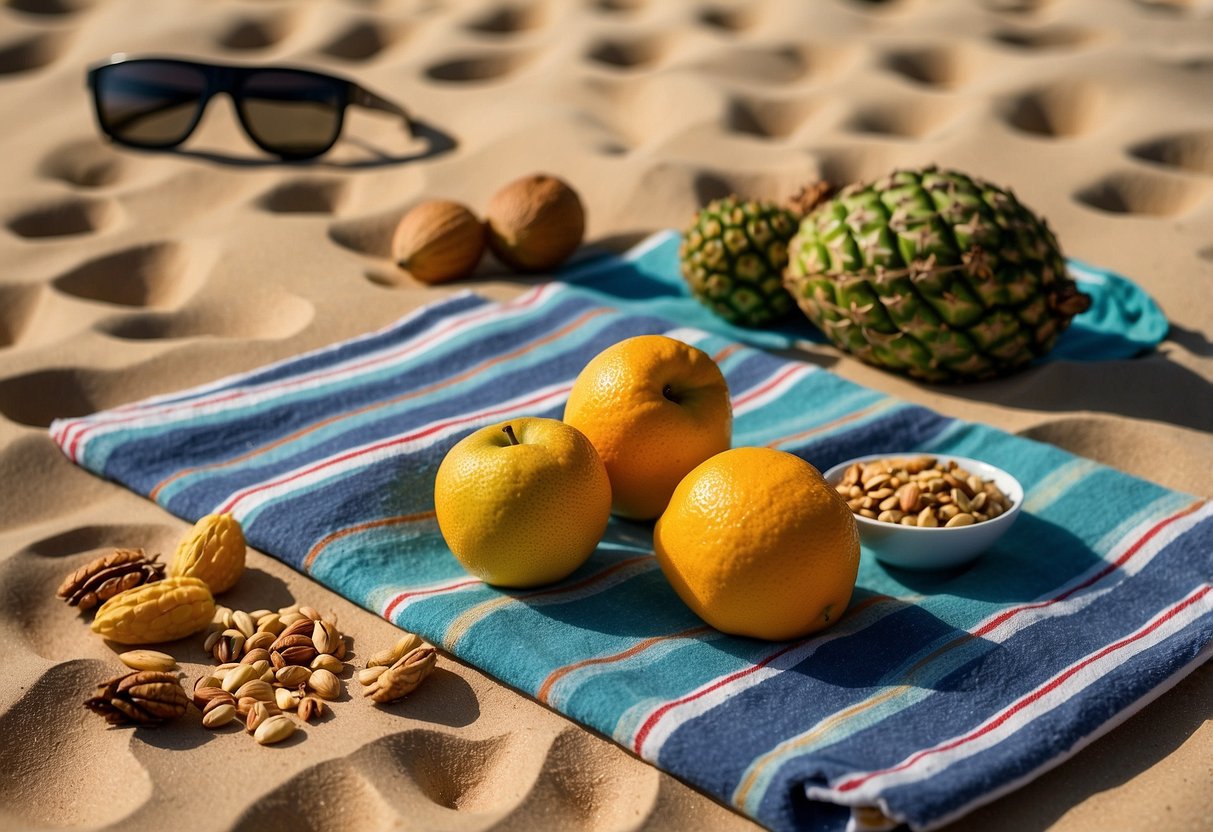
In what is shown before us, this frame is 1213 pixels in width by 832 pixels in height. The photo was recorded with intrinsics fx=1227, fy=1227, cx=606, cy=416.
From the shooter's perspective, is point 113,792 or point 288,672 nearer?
point 113,792

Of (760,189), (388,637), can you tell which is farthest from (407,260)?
(388,637)

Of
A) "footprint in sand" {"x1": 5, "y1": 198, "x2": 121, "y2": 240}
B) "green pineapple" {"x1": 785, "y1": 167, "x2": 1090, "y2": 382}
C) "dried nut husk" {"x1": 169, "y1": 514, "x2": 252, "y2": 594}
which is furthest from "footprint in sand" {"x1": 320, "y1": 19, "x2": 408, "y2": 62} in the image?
"dried nut husk" {"x1": 169, "y1": 514, "x2": 252, "y2": 594}

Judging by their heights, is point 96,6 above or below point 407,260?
above

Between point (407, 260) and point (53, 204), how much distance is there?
102cm

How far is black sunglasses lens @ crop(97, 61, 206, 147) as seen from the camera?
3477 mm

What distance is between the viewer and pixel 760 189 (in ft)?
10.4

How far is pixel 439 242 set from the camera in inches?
110

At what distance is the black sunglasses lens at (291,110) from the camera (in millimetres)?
3486

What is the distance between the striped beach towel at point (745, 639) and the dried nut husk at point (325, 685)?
0.14m

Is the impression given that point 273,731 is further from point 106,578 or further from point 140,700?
point 106,578

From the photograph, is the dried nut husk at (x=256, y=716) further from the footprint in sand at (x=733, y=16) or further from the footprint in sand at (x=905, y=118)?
the footprint in sand at (x=733, y=16)

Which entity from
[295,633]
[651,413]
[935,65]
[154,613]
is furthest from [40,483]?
[935,65]

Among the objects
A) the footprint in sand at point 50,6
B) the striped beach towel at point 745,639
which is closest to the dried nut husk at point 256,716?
the striped beach towel at point 745,639

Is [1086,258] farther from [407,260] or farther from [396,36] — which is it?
[396,36]
